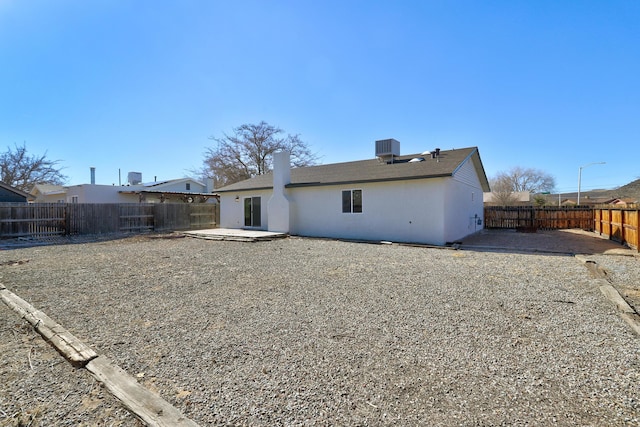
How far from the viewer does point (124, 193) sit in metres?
24.0

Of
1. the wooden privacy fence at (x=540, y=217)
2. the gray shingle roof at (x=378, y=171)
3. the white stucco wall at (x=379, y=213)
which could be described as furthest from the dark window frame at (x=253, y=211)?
the wooden privacy fence at (x=540, y=217)

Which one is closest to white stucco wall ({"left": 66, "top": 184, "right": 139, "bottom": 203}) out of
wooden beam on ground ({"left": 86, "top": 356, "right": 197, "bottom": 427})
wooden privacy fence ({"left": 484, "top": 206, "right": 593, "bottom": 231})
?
wooden beam on ground ({"left": 86, "top": 356, "right": 197, "bottom": 427})

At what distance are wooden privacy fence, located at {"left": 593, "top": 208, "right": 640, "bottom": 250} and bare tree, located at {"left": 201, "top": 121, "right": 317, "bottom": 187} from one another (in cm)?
2265

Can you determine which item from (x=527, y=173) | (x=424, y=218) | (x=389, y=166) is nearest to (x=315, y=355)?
(x=424, y=218)

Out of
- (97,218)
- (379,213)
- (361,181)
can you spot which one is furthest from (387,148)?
(97,218)

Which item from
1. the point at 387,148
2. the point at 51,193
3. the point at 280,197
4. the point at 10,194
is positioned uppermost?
the point at 387,148

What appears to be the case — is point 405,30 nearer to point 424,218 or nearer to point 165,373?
point 424,218

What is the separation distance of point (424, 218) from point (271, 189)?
25.0ft

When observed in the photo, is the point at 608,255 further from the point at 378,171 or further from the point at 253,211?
the point at 253,211

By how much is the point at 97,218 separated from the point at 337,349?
55.5 ft

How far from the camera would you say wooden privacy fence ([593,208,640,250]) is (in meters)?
8.86

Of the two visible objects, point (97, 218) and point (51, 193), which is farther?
point (51, 193)

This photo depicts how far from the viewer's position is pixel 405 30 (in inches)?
377

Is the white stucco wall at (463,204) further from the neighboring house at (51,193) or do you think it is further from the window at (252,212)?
the neighboring house at (51,193)
